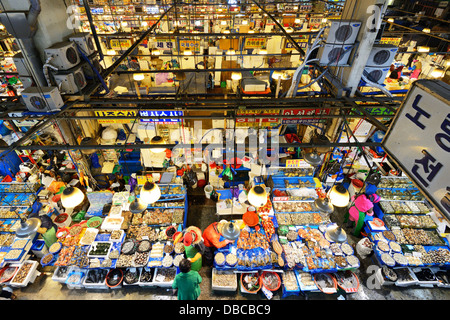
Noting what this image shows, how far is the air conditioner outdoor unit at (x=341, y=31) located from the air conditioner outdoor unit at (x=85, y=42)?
4830mm

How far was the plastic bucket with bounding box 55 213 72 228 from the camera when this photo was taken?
23.8ft

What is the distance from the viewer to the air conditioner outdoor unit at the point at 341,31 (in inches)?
168

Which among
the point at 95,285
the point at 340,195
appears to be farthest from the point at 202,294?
the point at 340,195

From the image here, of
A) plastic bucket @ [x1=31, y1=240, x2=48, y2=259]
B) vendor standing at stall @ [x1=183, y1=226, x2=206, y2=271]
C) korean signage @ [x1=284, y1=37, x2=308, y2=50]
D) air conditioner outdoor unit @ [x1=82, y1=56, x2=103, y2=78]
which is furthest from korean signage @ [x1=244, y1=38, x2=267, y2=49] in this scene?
plastic bucket @ [x1=31, y1=240, x2=48, y2=259]

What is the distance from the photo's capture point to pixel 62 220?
7.28 metres

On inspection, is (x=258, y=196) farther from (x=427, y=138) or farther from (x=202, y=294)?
(x=202, y=294)

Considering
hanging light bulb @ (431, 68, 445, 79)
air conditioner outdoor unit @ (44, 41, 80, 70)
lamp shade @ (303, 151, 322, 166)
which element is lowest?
lamp shade @ (303, 151, 322, 166)

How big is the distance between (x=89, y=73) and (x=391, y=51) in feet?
20.6

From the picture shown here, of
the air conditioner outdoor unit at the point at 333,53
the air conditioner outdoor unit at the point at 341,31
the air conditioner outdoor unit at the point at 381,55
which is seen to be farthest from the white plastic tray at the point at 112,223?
the air conditioner outdoor unit at the point at 381,55

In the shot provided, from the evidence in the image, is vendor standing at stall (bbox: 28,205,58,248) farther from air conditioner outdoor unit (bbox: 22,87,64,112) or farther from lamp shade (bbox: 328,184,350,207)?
lamp shade (bbox: 328,184,350,207)

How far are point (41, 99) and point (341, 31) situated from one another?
17.8 feet

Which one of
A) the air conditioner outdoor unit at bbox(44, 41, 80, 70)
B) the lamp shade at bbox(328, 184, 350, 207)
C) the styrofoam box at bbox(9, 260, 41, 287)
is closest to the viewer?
the air conditioner outdoor unit at bbox(44, 41, 80, 70)

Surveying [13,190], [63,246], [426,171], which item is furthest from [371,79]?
[13,190]

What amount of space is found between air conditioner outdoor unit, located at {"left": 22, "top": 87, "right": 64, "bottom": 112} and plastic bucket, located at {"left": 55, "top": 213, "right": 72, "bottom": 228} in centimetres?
463
